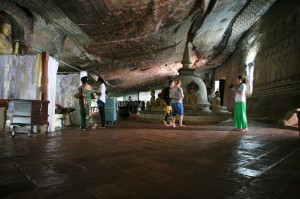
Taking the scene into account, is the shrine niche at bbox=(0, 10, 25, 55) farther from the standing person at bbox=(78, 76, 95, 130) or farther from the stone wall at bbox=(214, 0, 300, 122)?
the stone wall at bbox=(214, 0, 300, 122)

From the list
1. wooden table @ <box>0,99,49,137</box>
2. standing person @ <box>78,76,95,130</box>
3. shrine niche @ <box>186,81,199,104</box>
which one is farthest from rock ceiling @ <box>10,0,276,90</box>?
shrine niche @ <box>186,81,199,104</box>

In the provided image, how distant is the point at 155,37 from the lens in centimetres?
1109

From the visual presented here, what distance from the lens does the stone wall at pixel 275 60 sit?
10.5 meters

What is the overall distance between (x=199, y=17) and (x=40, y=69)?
893cm

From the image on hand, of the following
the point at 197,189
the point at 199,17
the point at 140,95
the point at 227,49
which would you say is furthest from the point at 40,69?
the point at 140,95

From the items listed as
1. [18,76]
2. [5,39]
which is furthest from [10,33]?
[18,76]

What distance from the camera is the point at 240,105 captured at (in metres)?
6.93

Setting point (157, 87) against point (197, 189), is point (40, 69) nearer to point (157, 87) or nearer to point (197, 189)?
point (197, 189)

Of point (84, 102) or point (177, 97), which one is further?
point (177, 97)

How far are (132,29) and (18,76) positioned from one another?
530 centimetres

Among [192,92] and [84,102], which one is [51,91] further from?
[192,92]

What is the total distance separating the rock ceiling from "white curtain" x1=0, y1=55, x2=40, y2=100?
51.4 inches


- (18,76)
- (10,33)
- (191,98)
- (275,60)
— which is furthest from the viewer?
(275,60)

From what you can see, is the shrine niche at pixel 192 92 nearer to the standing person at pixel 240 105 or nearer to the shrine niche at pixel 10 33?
the standing person at pixel 240 105
